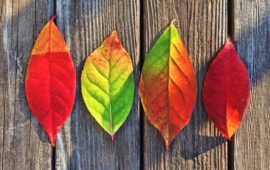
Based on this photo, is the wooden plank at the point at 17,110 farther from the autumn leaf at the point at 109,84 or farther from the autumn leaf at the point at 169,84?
the autumn leaf at the point at 169,84

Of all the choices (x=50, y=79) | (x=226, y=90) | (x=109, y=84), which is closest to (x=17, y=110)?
(x=50, y=79)

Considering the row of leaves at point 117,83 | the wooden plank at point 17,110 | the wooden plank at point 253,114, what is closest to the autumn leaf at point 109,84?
the row of leaves at point 117,83

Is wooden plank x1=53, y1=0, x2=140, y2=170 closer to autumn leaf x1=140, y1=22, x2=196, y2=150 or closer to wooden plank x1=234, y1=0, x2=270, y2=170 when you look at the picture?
autumn leaf x1=140, y1=22, x2=196, y2=150

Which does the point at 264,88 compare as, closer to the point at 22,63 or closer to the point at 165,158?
the point at 165,158

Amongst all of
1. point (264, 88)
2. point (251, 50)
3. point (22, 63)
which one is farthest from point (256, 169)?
point (22, 63)

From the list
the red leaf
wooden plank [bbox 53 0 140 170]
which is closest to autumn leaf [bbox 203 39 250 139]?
wooden plank [bbox 53 0 140 170]
